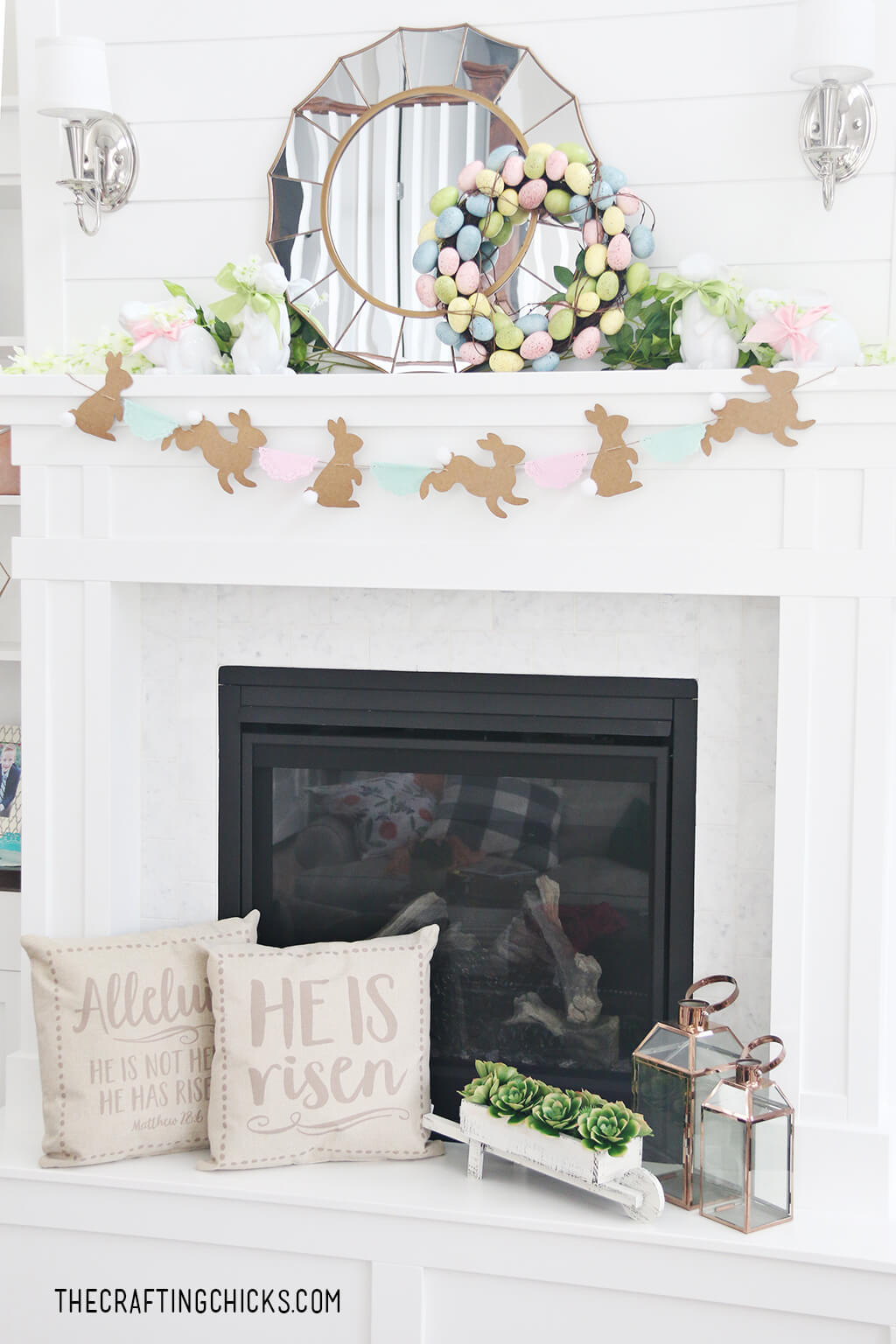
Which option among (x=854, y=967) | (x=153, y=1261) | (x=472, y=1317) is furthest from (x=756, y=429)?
(x=153, y=1261)

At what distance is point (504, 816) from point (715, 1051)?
1.69 ft

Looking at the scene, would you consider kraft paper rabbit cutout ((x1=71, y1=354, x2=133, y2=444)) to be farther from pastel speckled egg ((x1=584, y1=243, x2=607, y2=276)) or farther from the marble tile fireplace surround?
pastel speckled egg ((x1=584, y1=243, x2=607, y2=276))

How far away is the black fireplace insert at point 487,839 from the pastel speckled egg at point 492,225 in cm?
71

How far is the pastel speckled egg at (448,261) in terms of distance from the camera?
6.18 ft

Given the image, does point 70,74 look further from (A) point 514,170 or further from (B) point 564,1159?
(B) point 564,1159

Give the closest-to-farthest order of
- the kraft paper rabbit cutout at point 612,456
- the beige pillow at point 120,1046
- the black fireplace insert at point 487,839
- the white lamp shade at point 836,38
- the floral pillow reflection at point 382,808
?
the white lamp shade at point 836,38 → the kraft paper rabbit cutout at point 612,456 → the beige pillow at point 120,1046 → the black fireplace insert at point 487,839 → the floral pillow reflection at point 382,808

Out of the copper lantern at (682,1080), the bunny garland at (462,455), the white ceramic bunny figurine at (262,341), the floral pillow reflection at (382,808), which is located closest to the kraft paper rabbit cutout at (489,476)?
the bunny garland at (462,455)

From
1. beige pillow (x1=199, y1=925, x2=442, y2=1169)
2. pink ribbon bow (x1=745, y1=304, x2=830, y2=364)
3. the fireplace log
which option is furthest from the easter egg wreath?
beige pillow (x1=199, y1=925, x2=442, y2=1169)

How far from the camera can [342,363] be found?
6.61 feet

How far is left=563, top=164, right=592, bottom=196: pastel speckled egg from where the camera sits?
184 cm

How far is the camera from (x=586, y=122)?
1.92 metres

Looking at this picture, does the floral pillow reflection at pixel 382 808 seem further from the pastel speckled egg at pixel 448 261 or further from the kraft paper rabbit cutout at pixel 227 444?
the pastel speckled egg at pixel 448 261

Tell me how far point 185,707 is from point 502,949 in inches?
27.4

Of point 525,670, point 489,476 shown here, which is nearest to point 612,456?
point 489,476
